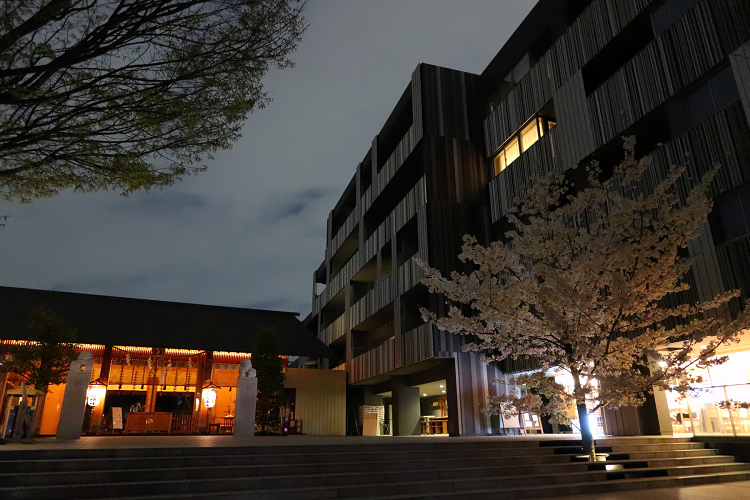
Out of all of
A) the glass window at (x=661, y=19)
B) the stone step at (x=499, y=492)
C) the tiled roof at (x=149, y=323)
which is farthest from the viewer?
the tiled roof at (x=149, y=323)

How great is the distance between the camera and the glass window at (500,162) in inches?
816

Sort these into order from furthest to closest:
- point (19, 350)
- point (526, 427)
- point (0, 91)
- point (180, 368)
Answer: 1. point (180, 368)
2. point (526, 427)
3. point (19, 350)
4. point (0, 91)

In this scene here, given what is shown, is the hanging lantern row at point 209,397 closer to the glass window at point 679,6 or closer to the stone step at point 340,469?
the stone step at point 340,469

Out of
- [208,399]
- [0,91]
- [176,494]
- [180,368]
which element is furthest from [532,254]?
[180,368]

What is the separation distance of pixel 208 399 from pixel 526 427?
1384 cm

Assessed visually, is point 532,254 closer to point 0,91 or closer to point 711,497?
point 711,497

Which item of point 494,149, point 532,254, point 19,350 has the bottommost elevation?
point 19,350

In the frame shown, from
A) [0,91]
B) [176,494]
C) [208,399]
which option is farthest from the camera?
[208,399]

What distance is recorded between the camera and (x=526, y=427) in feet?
64.5

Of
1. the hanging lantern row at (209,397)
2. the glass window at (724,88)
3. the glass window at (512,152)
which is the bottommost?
the hanging lantern row at (209,397)

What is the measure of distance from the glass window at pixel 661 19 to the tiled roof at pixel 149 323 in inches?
830

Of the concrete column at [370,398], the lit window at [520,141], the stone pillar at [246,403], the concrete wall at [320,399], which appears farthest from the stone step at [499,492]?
the concrete column at [370,398]

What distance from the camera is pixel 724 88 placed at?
12.0 m

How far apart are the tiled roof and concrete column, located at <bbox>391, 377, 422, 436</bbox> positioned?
5.01m
